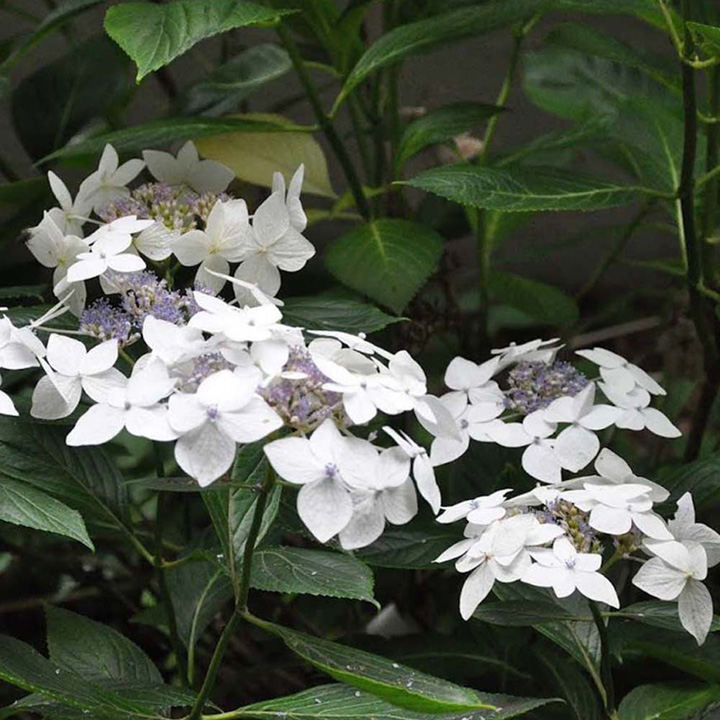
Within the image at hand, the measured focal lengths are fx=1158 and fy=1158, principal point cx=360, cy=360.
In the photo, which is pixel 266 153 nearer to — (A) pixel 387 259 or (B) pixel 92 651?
(A) pixel 387 259

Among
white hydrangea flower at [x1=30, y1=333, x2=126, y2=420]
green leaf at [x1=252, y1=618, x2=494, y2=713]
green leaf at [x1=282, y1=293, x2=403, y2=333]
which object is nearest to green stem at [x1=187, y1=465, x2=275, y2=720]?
green leaf at [x1=252, y1=618, x2=494, y2=713]

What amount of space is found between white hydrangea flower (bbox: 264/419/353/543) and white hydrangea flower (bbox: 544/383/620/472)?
0.83ft

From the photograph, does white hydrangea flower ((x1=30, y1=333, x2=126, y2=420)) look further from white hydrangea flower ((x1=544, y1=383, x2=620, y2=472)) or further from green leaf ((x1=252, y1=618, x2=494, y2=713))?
white hydrangea flower ((x1=544, y1=383, x2=620, y2=472))

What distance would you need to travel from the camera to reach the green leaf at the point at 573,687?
0.87 m

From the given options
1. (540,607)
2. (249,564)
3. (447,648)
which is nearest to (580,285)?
(447,648)

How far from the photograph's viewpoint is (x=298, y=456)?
0.61 metres

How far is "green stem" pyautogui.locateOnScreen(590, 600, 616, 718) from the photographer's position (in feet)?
2.53

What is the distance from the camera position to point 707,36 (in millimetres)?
853

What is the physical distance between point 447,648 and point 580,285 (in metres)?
1.12

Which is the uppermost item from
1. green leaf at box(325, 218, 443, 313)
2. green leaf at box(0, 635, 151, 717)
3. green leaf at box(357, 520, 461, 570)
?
green leaf at box(325, 218, 443, 313)

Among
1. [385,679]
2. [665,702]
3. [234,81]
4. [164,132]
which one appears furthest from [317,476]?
[234,81]

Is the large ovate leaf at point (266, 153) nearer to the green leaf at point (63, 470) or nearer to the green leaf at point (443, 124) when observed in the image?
the green leaf at point (443, 124)

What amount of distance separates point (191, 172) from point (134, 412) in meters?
0.37

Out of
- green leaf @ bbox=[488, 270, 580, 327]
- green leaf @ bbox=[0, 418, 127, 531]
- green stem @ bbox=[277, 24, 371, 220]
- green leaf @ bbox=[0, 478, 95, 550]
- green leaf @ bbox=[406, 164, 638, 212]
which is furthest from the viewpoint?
green leaf @ bbox=[488, 270, 580, 327]
